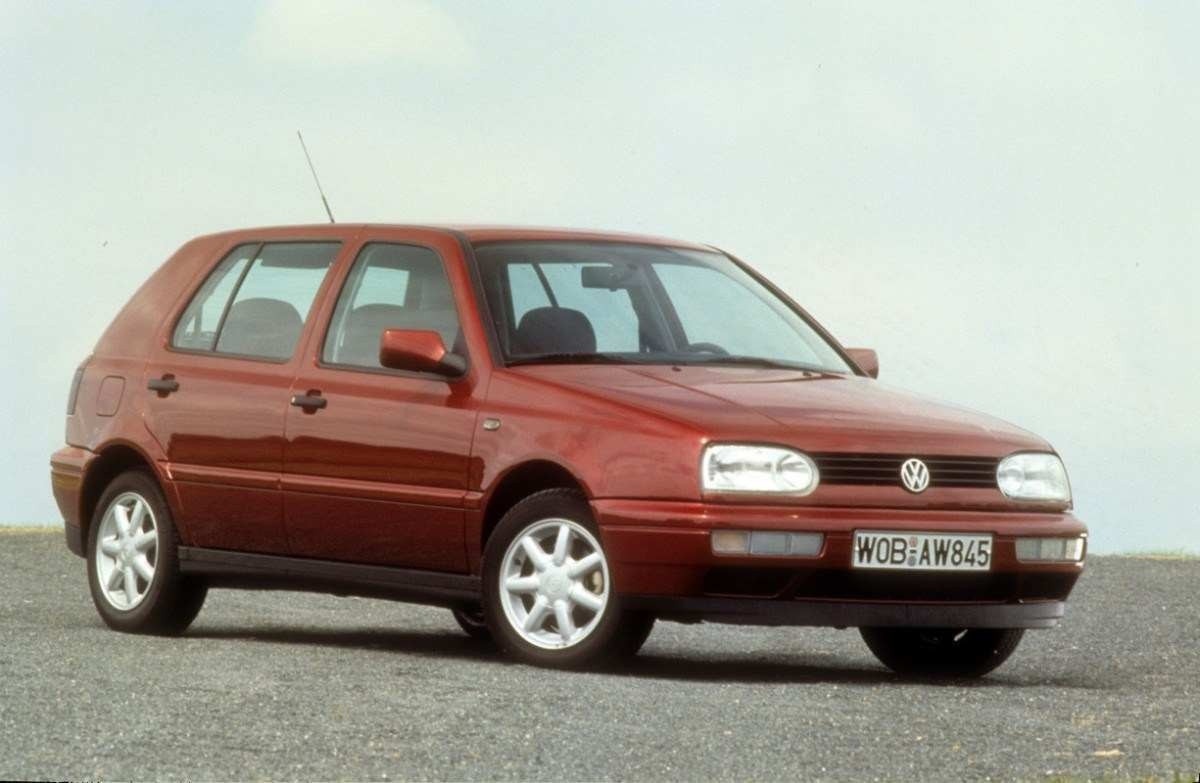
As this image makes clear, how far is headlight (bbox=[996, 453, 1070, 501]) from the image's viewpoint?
33.8ft

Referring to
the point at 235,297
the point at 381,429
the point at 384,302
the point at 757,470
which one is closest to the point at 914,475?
the point at 757,470

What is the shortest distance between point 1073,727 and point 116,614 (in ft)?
16.3

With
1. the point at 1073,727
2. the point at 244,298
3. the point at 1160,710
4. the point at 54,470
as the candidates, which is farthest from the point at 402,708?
the point at 54,470

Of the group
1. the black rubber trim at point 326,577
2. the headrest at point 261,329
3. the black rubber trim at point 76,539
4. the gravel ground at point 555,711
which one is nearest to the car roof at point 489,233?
the headrest at point 261,329

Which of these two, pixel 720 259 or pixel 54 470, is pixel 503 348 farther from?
pixel 54 470

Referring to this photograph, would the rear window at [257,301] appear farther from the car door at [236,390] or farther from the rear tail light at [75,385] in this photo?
the rear tail light at [75,385]

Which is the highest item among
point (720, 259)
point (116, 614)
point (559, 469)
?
point (720, 259)

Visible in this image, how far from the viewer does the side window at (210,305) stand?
12.0m

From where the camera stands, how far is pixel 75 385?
501 inches

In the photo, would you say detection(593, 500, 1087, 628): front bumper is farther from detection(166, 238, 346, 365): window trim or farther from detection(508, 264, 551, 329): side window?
detection(166, 238, 346, 365): window trim

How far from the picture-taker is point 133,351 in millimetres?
12367

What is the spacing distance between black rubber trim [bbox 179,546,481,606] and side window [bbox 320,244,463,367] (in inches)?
34.0

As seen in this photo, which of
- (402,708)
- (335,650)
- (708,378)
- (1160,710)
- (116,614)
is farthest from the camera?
(116,614)

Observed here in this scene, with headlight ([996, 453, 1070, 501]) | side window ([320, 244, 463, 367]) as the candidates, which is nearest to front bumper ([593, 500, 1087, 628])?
headlight ([996, 453, 1070, 501])
